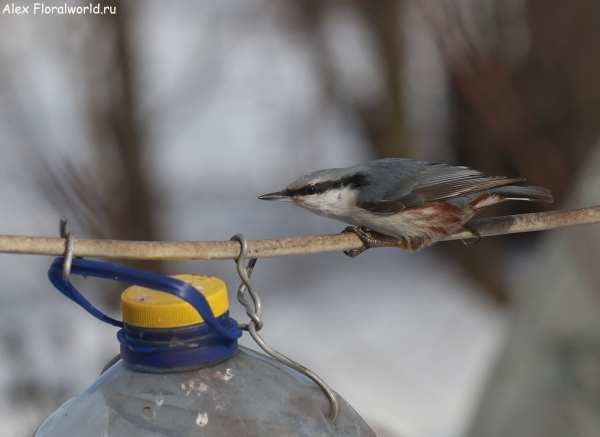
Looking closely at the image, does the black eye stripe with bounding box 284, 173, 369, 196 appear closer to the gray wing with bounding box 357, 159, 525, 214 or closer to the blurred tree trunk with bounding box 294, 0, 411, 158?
the gray wing with bounding box 357, 159, 525, 214

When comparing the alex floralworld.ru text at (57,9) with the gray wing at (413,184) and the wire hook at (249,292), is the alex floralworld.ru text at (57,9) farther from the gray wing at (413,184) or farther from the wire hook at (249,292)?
the wire hook at (249,292)

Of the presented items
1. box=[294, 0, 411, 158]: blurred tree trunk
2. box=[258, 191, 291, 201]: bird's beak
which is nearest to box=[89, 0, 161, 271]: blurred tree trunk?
box=[294, 0, 411, 158]: blurred tree trunk

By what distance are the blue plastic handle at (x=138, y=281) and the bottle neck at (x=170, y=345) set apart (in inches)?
0.9

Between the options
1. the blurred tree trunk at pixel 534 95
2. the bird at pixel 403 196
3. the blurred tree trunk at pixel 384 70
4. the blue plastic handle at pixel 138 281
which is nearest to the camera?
the blue plastic handle at pixel 138 281

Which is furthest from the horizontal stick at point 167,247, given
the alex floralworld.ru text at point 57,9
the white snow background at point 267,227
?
the alex floralworld.ru text at point 57,9

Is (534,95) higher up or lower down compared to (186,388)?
higher up

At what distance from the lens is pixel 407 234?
1853mm

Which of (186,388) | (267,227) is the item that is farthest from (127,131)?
(186,388)

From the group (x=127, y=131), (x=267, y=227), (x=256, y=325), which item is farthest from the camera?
(x=267, y=227)

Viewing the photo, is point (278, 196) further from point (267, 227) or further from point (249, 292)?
point (267, 227)

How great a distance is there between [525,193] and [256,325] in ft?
3.97

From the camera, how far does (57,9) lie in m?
2.90

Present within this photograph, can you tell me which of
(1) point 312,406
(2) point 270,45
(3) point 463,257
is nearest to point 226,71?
(2) point 270,45

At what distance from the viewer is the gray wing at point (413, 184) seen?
5.87 feet
